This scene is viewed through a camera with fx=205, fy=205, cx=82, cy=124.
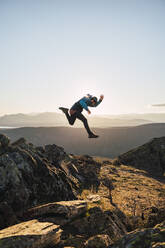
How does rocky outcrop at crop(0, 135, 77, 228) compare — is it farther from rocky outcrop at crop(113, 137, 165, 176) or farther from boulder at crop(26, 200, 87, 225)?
rocky outcrop at crop(113, 137, 165, 176)

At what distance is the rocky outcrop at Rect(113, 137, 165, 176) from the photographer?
20.1 m

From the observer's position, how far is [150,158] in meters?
21.1

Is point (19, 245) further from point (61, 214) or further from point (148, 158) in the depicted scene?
point (148, 158)

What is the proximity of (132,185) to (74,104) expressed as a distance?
696 centimetres

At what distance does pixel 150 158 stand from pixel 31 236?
18597mm

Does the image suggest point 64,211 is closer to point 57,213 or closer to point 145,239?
point 57,213

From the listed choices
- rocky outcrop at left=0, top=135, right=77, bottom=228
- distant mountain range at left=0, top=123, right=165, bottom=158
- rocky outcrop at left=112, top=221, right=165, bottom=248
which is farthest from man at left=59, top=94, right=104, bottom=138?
distant mountain range at left=0, top=123, right=165, bottom=158

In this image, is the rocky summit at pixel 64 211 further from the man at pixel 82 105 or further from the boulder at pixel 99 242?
the man at pixel 82 105

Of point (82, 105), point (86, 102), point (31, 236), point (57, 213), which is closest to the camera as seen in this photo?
point (31, 236)

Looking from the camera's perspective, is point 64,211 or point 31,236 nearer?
point 31,236

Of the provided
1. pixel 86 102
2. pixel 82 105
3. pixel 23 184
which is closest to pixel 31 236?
pixel 23 184

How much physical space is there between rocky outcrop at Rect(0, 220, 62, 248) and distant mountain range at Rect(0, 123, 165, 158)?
101350 millimetres

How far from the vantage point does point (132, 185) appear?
13602 mm

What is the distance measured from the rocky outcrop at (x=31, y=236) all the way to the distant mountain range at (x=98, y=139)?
101350 millimetres
